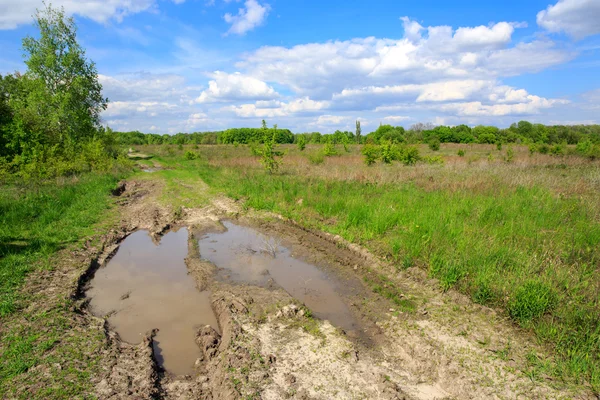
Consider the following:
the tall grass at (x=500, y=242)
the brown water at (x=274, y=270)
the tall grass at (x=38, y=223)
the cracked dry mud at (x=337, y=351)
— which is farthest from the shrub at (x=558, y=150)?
the tall grass at (x=38, y=223)

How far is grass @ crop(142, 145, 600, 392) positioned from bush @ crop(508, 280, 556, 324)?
0.01 m

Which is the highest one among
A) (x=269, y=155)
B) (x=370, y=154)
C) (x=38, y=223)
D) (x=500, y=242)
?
(x=269, y=155)

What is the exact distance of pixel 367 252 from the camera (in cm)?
707

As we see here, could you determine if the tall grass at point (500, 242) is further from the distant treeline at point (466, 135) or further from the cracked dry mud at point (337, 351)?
the distant treeline at point (466, 135)

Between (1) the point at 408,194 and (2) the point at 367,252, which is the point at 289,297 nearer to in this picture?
(2) the point at 367,252

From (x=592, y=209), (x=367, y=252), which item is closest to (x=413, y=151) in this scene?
(x=592, y=209)

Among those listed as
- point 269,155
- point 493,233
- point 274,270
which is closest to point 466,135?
point 269,155

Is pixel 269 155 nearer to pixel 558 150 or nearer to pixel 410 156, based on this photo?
pixel 410 156

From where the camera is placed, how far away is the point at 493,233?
21.8 feet

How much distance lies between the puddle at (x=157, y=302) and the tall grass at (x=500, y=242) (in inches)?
151

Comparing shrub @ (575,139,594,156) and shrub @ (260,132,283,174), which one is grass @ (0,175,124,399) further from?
shrub @ (575,139,594,156)

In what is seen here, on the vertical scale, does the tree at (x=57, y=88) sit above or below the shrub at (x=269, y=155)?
above

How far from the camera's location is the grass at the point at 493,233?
414 cm

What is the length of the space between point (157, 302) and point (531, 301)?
557 cm
